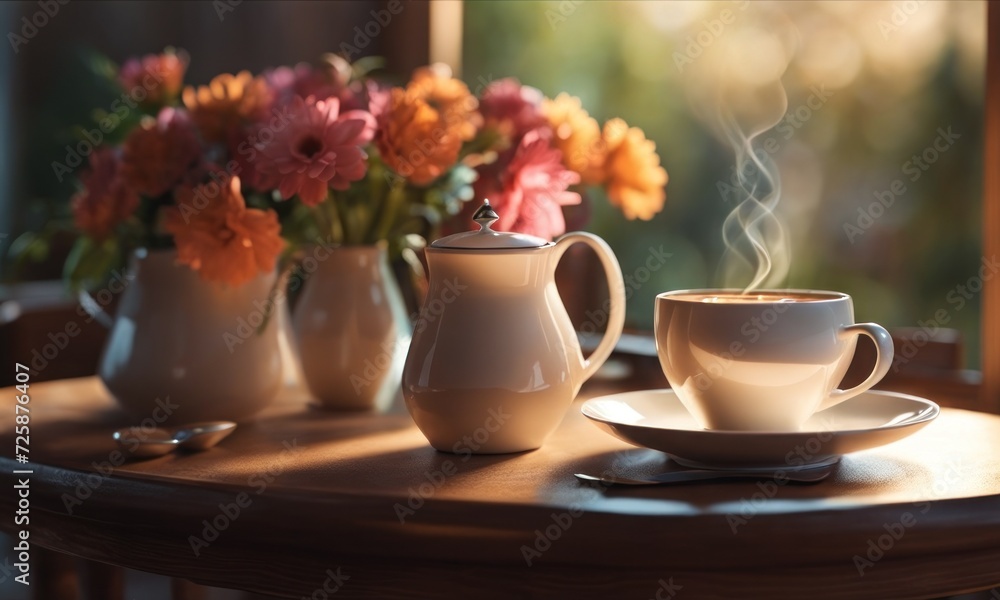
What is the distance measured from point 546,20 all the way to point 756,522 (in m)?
2.23

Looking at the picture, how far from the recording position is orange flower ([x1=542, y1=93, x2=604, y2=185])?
1229mm

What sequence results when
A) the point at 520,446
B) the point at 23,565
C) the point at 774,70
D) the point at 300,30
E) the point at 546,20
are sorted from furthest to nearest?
the point at 300,30 → the point at 546,20 → the point at 774,70 → the point at 23,565 → the point at 520,446

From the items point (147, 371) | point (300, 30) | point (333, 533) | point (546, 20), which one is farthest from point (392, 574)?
point (300, 30)

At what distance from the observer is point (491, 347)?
2.87 feet

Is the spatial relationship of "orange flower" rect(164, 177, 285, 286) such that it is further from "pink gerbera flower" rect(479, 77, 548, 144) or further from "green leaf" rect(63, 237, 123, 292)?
"pink gerbera flower" rect(479, 77, 548, 144)

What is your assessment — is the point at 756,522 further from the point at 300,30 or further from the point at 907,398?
the point at 300,30

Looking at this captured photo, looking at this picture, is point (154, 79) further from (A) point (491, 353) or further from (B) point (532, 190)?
(A) point (491, 353)

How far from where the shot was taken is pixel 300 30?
9.63ft

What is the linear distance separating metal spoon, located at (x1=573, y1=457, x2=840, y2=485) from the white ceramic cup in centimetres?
7

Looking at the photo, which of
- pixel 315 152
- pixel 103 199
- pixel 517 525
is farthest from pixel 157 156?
pixel 517 525

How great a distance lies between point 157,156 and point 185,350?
0.21 meters

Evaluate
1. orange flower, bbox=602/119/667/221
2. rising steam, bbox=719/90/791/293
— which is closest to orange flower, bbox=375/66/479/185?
orange flower, bbox=602/119/667/221

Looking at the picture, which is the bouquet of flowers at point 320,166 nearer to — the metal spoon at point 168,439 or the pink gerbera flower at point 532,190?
the pink gerbera flower at point 532,190

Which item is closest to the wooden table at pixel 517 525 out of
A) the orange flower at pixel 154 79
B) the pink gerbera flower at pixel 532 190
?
the pink gerbera flower at pixel 532 190
